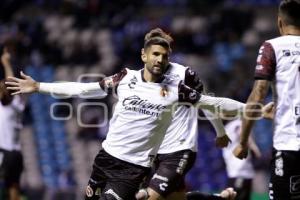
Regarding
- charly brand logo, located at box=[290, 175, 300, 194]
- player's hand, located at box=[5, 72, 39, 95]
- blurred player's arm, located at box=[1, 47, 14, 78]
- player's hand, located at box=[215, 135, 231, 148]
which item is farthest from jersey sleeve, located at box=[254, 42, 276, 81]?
blurred player's arm, located at box=[1, 47, 14, 78]

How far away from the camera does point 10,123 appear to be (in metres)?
11.9

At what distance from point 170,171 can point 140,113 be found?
1095 mm

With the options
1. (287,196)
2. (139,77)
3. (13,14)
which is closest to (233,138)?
(139,77)

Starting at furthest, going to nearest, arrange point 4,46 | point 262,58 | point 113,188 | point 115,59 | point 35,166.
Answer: point 115,59 < point 35,166 < point 4,46 < point 113,188 < point 262,58

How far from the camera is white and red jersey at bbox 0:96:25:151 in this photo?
11.8 metres

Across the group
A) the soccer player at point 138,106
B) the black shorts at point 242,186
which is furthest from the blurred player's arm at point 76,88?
the black shorts at point 242,186

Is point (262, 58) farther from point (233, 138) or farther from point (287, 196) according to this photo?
point (233, 138)

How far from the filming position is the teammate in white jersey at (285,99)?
6.95 m

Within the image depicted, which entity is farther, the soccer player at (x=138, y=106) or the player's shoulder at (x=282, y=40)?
the soccer player at (x=138, y=106)

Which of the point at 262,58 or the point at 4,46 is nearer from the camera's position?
the point at 262,58

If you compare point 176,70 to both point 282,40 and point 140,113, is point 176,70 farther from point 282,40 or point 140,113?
point 282,40

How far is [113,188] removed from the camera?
8344 millimetres

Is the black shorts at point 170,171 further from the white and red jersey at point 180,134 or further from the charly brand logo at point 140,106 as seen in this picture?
the charly brand logo at point 140,106

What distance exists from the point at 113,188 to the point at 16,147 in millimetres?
3966
